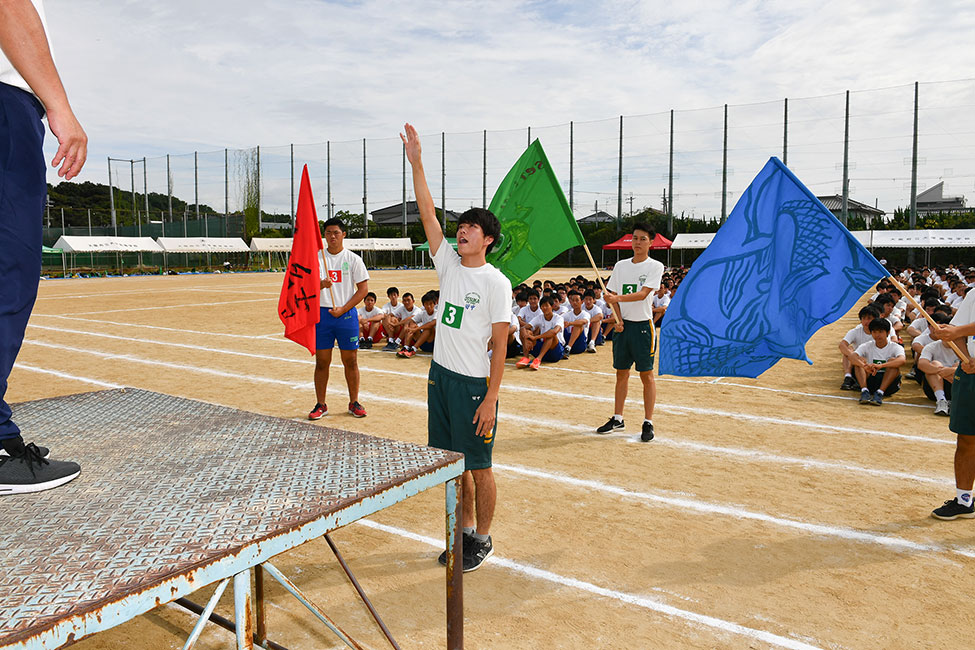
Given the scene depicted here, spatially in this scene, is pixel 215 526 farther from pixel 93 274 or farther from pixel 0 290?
pixel 93 274

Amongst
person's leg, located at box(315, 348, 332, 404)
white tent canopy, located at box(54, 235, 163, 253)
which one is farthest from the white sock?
white tent canopy, located at box(54, 235, 163, 253)

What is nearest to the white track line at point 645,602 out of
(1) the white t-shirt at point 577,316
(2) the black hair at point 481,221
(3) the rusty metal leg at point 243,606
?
(2) the black hair at point 481,221

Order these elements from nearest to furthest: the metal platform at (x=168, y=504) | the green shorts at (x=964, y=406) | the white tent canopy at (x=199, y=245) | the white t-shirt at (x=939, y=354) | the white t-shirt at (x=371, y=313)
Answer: the metal platform at (x=168, y=504) → the green shorts at (x=964, y=406) → the white t-shirt at (x=939, y=354) → the white t-shirt at (x=371, y=313) → the white tent canopy at (x=199, y=245)

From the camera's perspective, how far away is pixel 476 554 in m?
3.87

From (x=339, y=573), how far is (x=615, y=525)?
187 cm

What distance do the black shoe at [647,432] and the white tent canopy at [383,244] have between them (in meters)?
54.7

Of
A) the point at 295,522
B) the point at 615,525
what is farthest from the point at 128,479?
the point at 615,525

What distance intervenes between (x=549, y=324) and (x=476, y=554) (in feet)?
25.0

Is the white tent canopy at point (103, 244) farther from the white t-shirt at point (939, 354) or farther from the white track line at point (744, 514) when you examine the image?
the white t-shirt at point (939, 354)

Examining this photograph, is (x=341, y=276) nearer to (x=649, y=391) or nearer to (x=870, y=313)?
(x=649, y=391)

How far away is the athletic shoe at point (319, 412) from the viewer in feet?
23.5

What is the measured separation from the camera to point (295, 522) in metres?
1.96

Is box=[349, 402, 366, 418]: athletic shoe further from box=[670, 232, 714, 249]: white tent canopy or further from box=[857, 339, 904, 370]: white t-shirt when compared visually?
box=[670, 232, 714, 249]: white tent canopy

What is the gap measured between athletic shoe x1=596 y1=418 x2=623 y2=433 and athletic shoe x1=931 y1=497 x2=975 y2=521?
2.90 m
